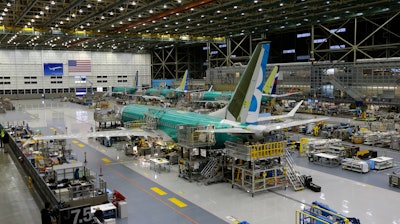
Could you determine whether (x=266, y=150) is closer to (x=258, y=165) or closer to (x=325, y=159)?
(x=258, y=165)

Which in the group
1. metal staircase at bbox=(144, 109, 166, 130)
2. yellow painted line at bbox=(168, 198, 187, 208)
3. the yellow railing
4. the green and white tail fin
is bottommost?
yellow painted line at bbox=(168, 198, 187, 208)

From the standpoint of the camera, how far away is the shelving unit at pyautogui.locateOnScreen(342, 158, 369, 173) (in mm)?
25391

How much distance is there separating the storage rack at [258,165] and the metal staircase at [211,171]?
151 centimetres

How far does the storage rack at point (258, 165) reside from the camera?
68.6 ft

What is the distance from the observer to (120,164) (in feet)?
95.2

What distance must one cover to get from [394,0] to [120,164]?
1631 inches

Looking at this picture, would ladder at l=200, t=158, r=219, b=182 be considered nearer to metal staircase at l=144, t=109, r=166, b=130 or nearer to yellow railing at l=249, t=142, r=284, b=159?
yellow railing at l=249, t=142, r=284, b=159

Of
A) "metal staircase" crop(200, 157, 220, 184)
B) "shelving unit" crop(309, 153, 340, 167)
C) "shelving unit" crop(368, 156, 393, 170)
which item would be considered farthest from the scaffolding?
"shelving unit" crop(368, 156, 393, 170)

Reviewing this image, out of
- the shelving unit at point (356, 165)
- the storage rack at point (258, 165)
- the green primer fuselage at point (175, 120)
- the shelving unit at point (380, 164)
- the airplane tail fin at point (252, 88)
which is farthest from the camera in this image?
the shelving unit at point (380, 164)

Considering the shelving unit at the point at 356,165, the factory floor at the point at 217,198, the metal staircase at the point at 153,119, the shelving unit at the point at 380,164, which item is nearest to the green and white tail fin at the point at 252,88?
the factory floor at the point at 217,198

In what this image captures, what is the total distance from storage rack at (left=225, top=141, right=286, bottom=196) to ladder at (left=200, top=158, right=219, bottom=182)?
158cm

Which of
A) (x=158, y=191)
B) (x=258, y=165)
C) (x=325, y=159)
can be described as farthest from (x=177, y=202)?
(x=325, y=159)

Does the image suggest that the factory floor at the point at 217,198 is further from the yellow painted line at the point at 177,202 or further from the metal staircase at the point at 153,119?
the metal staircase at the point at 153,119

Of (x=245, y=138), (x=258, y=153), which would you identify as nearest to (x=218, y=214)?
(x=258, y=153)
